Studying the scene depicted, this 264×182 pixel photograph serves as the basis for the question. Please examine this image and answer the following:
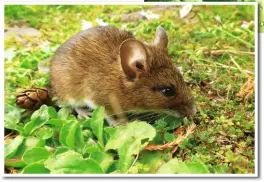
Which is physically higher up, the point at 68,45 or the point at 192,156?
the point at 68,45

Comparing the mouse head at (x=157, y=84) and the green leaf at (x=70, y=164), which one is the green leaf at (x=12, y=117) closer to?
the green leaf at (x=70, y=164)

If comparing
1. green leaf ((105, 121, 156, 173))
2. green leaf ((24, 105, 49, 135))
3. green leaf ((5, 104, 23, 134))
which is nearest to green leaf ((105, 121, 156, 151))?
green leaf ((105, 121, 156, 173))

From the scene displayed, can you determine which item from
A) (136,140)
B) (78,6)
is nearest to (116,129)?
(136,140)

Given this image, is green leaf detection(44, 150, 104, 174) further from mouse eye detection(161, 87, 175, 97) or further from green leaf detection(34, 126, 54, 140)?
mouse eye detection(161, 87, 175, 97)

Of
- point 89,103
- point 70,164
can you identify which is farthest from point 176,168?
point 89,103

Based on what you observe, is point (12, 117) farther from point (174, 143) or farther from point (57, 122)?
point (174, 143)

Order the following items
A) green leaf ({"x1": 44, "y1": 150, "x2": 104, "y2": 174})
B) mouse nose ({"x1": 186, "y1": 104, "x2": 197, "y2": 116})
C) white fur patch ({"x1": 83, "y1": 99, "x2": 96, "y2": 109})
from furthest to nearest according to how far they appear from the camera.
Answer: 1. white fur patch ({"x1": 83, "y1": 99, "x2": 96, "y2": 109})
2. mouse nose ({"x1": 186, "y1": 104, "x2": 197, "y2": 116})
3. green leaf ({"x1": 44, "y1": 150, "x2": 104, "y2": 174})
